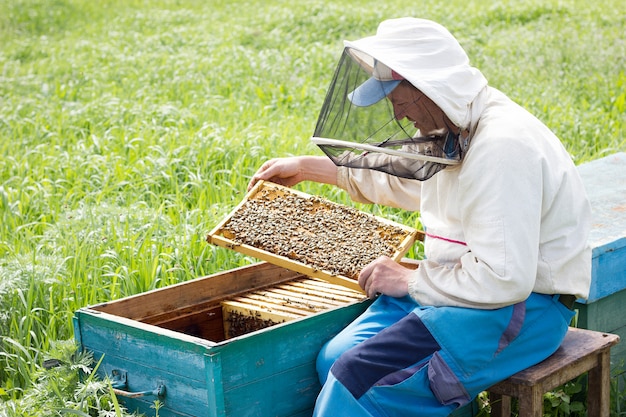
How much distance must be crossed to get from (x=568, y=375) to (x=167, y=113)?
17.6 feet

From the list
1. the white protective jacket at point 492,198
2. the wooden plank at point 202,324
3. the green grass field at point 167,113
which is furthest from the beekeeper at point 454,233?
the green grass field at point 167,113

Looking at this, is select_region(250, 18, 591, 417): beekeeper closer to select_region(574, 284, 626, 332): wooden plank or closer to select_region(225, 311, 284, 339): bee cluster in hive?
select_region(225, 311, 284, 339): bee cluster in hive

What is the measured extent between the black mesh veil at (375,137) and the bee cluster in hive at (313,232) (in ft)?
1.43

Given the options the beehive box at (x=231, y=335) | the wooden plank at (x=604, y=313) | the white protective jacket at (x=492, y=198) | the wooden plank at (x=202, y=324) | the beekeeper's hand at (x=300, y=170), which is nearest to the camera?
the white protective jacket at (x=492, y=198)

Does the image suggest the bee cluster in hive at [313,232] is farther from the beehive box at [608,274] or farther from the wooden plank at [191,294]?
the beehive box at [608,274]

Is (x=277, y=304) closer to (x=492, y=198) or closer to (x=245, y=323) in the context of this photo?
(x=245, y=323)

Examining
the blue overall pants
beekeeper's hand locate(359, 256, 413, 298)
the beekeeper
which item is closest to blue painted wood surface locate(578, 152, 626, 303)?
the beekeeper

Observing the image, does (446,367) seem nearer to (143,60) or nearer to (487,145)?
(487,145)

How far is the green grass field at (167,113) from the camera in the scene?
4363 mm

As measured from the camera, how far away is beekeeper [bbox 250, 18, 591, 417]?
265cm

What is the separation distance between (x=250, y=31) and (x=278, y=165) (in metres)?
9.21

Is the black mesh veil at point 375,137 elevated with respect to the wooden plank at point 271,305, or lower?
elevated

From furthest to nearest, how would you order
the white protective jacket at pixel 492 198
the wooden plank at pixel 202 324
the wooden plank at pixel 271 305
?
the wooden plank at pixel 202 324 < the wooden plank at pixel 271 305 < the white protective jacket at pixel 492 198

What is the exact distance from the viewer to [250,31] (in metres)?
12.5
